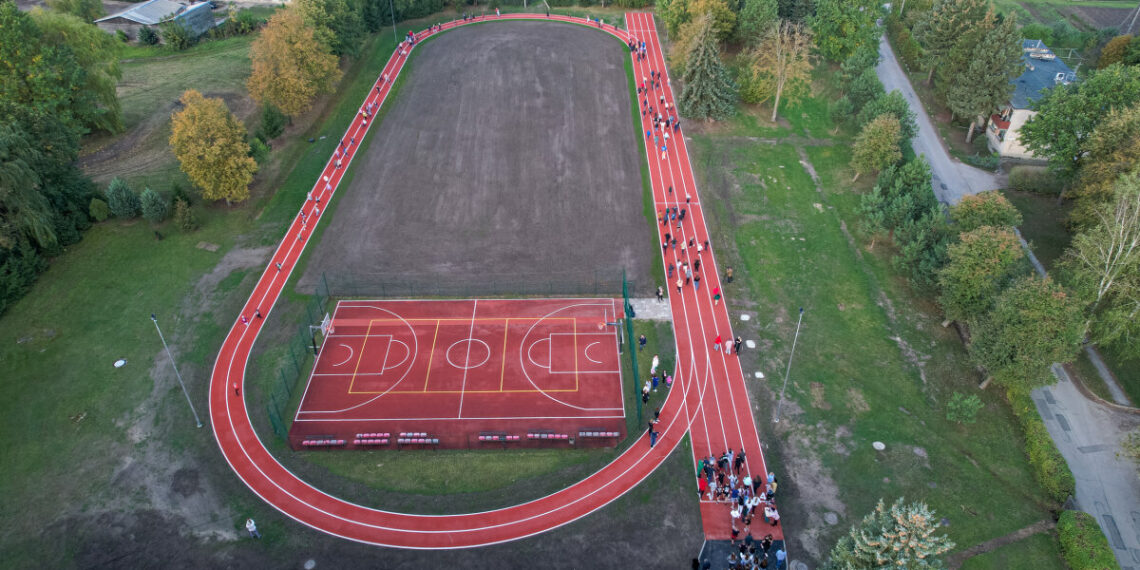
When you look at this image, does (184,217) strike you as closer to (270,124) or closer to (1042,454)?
(270,124)

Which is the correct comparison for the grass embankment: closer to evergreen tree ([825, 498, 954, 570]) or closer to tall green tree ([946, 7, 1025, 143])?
evergreen tree ([825, 498, 954, 570])

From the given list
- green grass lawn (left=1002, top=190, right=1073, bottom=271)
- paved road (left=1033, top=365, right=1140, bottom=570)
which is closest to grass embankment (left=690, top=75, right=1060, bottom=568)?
paved road (left=1033, top=365, right=1140, bottom=570)

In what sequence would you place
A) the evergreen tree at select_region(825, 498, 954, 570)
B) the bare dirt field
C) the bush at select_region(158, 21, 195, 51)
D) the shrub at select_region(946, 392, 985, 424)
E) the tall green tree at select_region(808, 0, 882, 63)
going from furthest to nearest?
the bush at select_region(158, 21, 195, 51)
the tall green tree at select_region(808, 0, 882, 63)
the bare dirt field
the shrub at select_region(946, 392, 985, 424)
the evergreen tree at select_region(825, 498, 954, 570)

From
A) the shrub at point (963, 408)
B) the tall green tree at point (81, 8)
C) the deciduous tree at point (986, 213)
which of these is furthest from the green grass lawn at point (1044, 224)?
the tall green tree at point (81, 8)

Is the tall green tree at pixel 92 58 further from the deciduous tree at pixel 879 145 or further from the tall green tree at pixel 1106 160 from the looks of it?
the tall green tree at pixel 1106 160

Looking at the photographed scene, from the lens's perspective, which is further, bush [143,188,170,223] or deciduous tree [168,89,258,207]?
deciduous tree [168,89,258,207]

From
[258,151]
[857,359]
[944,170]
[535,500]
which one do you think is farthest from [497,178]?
[944,170]

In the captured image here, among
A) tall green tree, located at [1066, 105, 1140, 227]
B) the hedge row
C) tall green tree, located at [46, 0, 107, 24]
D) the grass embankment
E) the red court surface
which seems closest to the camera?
the hedge row
